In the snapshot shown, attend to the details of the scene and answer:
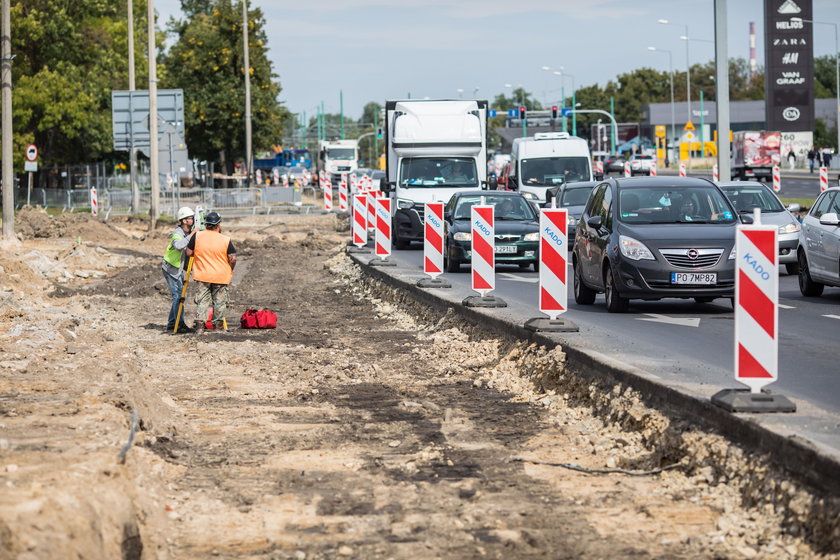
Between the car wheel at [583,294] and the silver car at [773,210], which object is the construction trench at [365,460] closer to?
the car wheel at [583,294]

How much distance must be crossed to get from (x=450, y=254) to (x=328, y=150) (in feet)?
234

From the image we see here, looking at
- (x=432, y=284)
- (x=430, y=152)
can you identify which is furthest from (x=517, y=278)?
(x=430, y=152)

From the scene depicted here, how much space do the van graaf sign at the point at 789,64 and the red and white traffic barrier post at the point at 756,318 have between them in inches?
2637

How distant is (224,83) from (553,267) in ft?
213

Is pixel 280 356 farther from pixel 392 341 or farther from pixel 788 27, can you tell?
pixel 788 27

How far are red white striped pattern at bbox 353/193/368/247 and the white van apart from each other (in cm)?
815

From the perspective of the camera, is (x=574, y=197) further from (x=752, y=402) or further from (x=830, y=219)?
(x=752, y=402)

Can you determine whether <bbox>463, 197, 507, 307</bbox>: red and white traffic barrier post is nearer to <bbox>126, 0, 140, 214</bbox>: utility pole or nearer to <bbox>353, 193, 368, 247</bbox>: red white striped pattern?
<bbox>353, 193, 368, 247</bbox>: red white striped pattern

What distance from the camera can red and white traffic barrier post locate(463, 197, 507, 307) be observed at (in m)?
15.8

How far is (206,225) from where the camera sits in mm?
16594

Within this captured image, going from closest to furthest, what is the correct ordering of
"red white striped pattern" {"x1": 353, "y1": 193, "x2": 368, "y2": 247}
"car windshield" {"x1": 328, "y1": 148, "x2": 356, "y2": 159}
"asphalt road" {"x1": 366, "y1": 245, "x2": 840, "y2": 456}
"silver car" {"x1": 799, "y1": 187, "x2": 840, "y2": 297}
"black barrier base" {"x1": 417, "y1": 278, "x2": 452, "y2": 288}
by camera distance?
"asphalt road" {"x1": 366, "y1": 245, "x2": 840, "y2": 456}
"silver car" {"x1": 799, "y1": 187, "x2": 840, "y2": 297}
"black barrier base" {"x1": 417, "y1": 278, "x2": 452, "y2": 288}
"red white striped pattern" {"x1": 353, "y1": 193, "x2": 368, "y2": 247}
"car windshield" {"x1": 328, "y1": 148, "x2": 356, "y2": 159}

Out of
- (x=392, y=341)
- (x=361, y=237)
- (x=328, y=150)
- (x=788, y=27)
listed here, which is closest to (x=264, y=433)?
(x=392, y=341)

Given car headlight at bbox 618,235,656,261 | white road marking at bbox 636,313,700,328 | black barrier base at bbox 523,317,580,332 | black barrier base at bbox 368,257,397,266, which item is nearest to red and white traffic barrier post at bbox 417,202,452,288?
car headlight at bbox 618,235,656,261

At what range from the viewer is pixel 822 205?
19203mm
